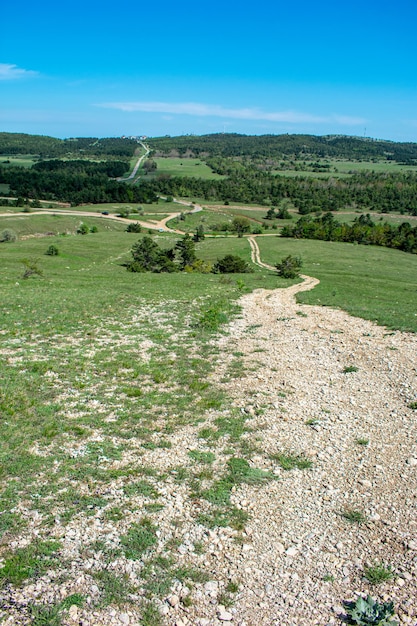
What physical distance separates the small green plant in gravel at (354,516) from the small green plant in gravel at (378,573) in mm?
1077

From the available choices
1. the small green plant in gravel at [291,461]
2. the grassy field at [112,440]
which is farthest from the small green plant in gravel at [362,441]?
the grassy field at [112,440]

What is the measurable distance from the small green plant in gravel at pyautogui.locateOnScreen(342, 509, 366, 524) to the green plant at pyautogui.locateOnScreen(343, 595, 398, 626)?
1.90 metres

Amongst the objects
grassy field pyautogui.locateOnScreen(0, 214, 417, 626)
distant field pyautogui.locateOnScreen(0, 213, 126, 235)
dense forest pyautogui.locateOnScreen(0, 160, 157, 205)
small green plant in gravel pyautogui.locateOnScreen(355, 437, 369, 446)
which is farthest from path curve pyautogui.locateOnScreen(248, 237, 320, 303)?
dense forest pyautogui.locateOnScreen(0, 160, 157, 205)

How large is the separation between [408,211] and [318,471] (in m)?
161

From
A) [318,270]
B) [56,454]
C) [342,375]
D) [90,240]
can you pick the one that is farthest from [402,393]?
[90,240]

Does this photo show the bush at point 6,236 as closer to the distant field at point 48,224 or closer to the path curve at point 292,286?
the distant field at point 48,224

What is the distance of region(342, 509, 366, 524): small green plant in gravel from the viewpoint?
8672 millimetres

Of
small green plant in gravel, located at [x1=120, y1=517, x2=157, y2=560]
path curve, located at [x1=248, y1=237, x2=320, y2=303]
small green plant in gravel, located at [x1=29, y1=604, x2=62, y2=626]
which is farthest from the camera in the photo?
path curve, located at [x1=248, y1=237, x2=320, y2=303]

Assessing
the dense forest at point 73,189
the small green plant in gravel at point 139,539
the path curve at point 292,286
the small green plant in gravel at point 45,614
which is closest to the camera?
the small green plant in gravel at point 45,614

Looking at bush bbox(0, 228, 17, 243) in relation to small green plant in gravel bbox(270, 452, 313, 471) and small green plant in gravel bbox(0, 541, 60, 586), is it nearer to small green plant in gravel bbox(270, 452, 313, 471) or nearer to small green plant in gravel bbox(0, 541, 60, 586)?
small green plant in gravel bbox(270, 452, 313, 471)

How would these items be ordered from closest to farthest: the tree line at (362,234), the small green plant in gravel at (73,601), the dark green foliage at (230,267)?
the small green plant in gravel at (73,601) → the dark green foliage at (230,267) → the tree line at (362,234)

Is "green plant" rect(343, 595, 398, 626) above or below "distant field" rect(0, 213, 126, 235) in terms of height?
below

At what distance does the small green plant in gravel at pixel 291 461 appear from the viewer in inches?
409

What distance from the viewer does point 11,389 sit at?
13.3m
